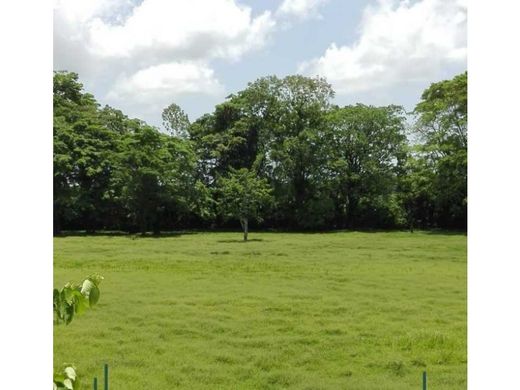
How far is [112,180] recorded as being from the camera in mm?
7301

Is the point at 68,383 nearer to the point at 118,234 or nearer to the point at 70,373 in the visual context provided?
the point at 70,373

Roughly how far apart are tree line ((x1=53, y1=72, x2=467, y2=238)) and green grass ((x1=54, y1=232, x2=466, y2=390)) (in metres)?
0.47

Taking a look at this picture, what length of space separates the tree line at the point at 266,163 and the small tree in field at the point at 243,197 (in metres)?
0.02

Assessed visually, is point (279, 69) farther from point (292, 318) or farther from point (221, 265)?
point (292, 318)

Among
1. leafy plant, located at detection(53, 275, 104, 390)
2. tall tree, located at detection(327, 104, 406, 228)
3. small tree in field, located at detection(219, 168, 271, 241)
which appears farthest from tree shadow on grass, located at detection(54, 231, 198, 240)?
leafy plant, located at detection(53, 275, 104, 390)

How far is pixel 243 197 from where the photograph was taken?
693 cm

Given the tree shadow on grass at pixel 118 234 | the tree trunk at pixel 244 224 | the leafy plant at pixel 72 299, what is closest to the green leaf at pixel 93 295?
the leafy plant at pixel 72 299

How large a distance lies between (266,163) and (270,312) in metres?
3.78

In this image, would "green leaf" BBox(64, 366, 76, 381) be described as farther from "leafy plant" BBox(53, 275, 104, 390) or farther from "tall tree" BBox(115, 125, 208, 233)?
"tall tree" BBox(115, 125, 208, 233)

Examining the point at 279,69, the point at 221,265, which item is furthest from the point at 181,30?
the point at 279,69

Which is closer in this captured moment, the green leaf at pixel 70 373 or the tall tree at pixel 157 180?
the green leaf at pixel 70 373

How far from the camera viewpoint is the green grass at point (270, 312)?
132 inches
